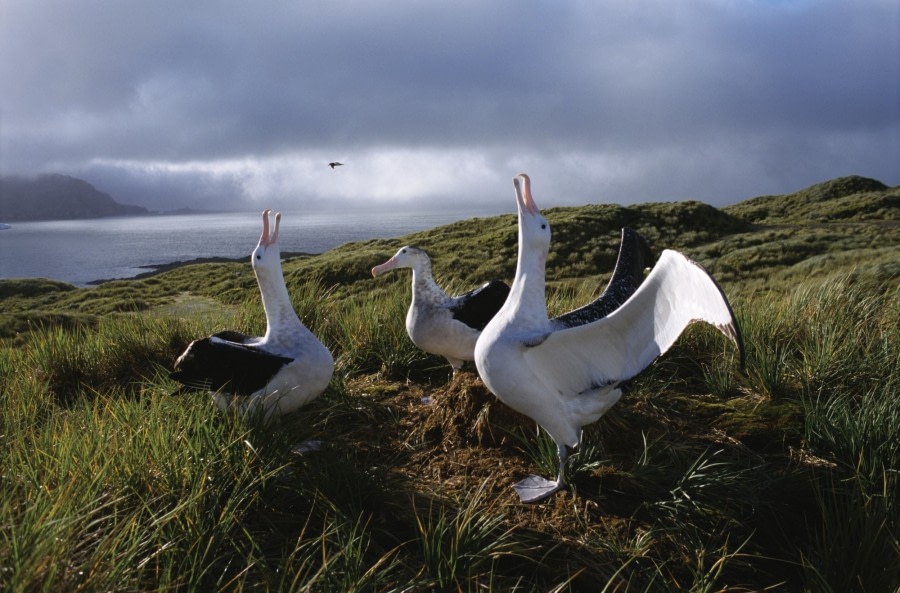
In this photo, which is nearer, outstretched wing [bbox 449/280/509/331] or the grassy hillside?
the grassy hillside

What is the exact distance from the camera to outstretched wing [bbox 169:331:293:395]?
12.9 ft

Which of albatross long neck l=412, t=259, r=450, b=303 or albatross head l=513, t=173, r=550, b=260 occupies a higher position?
albatross head l=513, t=173, r=550, b=260

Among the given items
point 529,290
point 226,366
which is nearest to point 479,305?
point 529,290

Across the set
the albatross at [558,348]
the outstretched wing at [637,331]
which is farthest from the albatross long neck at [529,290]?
the outstretched wing at [637,331]

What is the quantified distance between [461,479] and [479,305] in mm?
1633

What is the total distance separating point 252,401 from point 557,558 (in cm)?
199

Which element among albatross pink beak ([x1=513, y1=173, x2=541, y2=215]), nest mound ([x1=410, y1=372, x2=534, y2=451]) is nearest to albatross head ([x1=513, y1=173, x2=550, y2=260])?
albatross pink beak ([x1=513, y1=173, x2=541, y2=215])

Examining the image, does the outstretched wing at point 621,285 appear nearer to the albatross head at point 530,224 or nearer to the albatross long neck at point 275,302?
the albatross head at point 530,224

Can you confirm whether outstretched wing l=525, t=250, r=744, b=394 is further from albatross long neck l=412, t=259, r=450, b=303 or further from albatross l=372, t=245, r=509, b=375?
albatross long neck l=412, t=259, r=450, b=303

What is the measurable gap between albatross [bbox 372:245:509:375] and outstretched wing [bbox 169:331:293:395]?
1.20m

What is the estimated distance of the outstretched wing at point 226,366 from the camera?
392 cm

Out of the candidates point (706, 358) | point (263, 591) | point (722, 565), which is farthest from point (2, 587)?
point (706, 358)

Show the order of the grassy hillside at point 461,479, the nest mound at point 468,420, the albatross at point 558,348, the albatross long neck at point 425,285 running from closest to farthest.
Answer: the grassy hillside at point 461,479 < the albatross at point 558,348 < the nest mound at point 468,420 < the albatross long neck at point 425,285

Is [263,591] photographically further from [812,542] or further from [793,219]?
[793,219]
